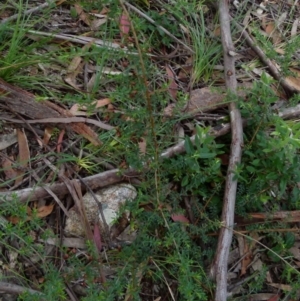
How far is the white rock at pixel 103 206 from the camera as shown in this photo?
Result: 244 centimetres

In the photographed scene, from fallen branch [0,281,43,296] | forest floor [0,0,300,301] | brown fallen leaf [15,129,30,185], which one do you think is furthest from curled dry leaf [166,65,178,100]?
fallen branch [0,281,43,296]

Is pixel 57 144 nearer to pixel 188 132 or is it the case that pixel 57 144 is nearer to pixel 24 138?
pixel 24 138

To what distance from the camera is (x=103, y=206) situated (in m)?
2.47

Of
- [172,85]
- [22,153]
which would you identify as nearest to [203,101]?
[172,85]

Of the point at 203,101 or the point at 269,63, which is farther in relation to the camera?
the point at 269,63

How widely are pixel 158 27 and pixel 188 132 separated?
1.99ft

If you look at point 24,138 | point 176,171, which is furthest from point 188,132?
point 24,138

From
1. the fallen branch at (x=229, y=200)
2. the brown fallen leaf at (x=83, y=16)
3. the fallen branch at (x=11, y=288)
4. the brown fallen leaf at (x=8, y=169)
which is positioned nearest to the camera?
the fallen branch at (x=11, y=288)

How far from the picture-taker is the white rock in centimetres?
244

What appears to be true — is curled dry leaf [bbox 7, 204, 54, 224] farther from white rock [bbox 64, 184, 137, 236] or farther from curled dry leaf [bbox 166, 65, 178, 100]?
curled dry leaf [bbox 166, 65, 178, 100]

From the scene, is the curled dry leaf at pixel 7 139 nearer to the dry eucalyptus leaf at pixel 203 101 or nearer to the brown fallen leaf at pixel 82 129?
the brown fallen leaf at pixel 82 129

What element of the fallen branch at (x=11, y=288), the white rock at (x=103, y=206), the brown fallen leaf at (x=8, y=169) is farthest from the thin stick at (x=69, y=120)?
the fallen branch at (x=11, y=288)

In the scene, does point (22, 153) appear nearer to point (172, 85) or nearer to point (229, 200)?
point (172, 85)

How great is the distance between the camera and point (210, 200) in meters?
2.53
